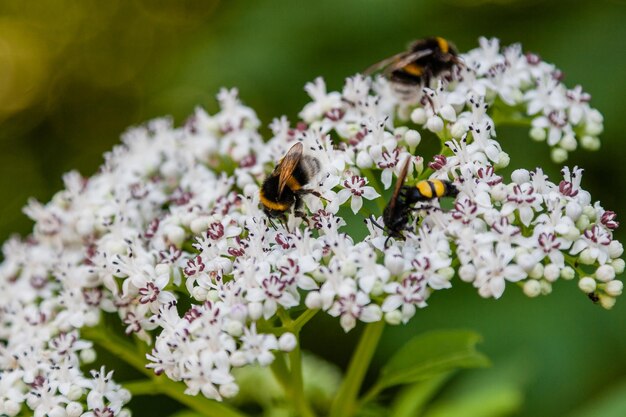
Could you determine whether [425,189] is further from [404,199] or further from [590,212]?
[590,212]

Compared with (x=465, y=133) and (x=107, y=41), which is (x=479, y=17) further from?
(x=107, y=41)

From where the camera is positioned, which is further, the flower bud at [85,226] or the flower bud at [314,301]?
the flower bud at [85,226]

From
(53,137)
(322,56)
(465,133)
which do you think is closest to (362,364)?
(465,133)

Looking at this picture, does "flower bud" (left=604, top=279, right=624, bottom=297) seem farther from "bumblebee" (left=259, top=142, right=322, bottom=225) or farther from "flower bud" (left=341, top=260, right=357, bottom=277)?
"bumblebee" (left=259, top=142, right=322, bottom=225)

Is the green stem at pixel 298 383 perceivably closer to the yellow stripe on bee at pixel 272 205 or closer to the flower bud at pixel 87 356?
A: the yellow stripe on bee at pixel 272 205

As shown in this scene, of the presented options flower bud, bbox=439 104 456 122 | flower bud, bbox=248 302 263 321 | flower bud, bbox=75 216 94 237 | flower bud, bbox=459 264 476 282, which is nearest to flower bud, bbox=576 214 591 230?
flower bud, bbox=459 264 476 282

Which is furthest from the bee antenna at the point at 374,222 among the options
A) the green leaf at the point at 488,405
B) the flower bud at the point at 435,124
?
the green leaf at the point at 488,405
